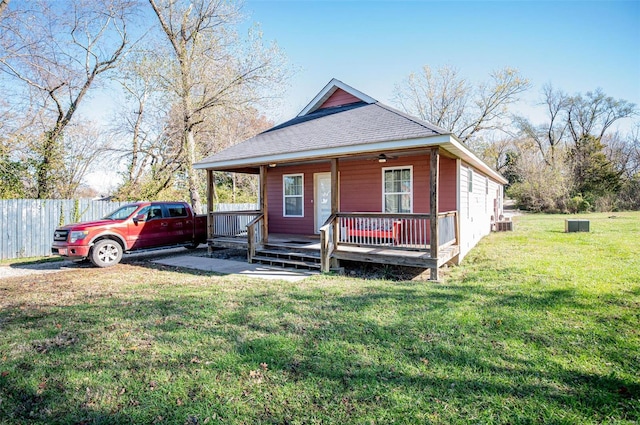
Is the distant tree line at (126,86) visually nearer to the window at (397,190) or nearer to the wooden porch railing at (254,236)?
the window at (397,190)

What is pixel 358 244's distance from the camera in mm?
7930

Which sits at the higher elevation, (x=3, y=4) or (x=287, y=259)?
(x=3, y=4)

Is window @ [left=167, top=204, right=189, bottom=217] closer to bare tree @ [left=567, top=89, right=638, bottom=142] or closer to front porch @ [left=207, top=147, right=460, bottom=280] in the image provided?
front porch @ [left=207, top=147, right=460, bottom=280]

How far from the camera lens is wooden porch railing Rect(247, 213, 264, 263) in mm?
9266

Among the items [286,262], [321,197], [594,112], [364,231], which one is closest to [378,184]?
[321,197]

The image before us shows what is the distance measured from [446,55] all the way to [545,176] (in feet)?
43.2

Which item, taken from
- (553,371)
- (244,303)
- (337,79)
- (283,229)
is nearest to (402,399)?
Result: (553,371)

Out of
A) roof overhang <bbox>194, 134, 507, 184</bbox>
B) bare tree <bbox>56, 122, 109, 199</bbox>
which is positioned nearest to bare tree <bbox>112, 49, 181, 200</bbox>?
bare tree <bbox>56, 122, 109, 199</bbox>

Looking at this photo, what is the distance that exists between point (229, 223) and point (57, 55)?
10870 mm

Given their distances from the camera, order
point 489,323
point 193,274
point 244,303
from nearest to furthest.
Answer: point 489,323 → point 244,303 → point 193,274

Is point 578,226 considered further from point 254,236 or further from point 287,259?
point 254,236

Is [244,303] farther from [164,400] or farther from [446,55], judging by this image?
[446,55]

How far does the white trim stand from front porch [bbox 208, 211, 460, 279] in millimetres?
4399

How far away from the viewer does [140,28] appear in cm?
1541
